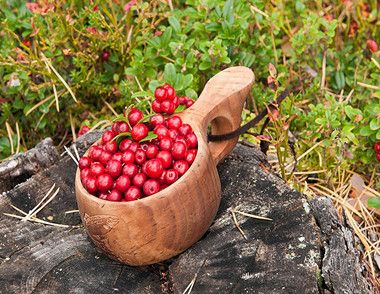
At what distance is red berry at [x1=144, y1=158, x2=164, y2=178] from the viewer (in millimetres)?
1721

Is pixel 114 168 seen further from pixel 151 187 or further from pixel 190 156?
pixel 190 156

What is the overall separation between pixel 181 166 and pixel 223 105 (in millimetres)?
330

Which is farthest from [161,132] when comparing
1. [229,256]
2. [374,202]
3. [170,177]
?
[374,202]

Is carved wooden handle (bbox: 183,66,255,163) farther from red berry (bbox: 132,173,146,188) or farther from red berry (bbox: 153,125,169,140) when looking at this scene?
red berry (bbox: 132,173,146,188)

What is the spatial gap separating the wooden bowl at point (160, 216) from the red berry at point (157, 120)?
91 mm

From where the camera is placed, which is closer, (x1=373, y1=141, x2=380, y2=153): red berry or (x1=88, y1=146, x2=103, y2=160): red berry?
(x1=88, y1=146, x2=103, y2=160): red berry

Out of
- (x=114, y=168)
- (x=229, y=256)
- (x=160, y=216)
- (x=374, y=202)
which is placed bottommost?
(x=374, y=202)

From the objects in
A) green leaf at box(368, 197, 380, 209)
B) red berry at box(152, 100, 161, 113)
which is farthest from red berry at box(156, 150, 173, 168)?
green leaf at box(368, 197, 380, 209)

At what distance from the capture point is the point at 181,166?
1.77 metres

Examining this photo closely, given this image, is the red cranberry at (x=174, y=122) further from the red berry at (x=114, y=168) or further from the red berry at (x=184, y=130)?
the red berry at (x=114, y=168)

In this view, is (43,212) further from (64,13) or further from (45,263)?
(64,13)

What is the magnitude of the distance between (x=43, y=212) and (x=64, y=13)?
1.02 m

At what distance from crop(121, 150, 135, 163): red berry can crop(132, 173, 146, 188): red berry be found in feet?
0.18

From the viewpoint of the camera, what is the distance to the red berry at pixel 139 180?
173 cm
